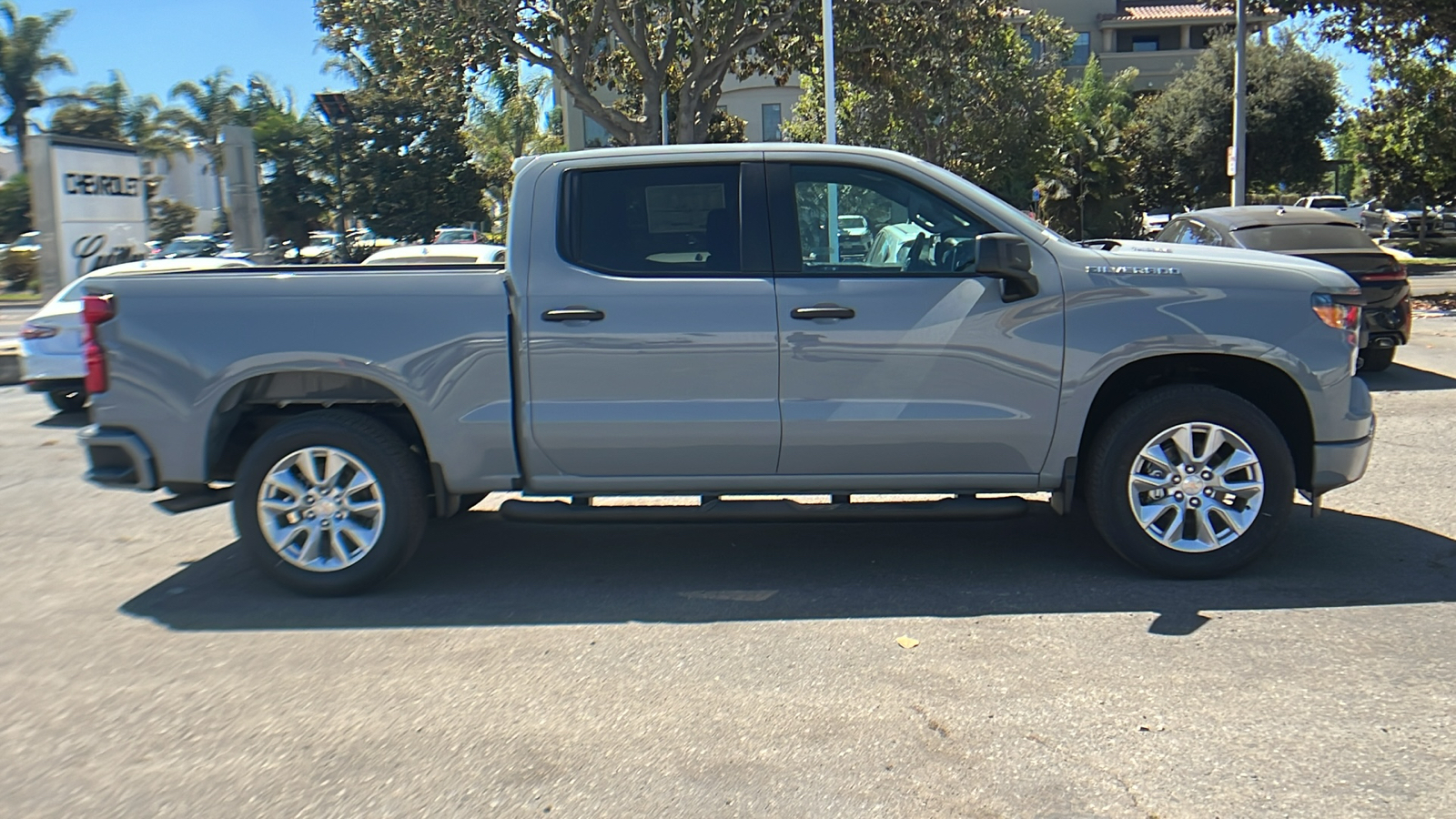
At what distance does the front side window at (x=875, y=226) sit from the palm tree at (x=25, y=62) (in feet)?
174

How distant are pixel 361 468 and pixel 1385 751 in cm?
420

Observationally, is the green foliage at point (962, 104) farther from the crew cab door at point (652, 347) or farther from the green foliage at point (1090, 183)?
the crew cab door at point (652, 347)

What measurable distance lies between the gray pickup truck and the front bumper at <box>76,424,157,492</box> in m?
0.02

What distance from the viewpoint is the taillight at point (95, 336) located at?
568cm

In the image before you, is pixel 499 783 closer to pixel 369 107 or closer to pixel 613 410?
pixel 613 410

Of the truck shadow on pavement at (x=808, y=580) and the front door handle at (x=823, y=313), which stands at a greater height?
the front door handle at (x=823, y=313)

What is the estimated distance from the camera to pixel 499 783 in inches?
152

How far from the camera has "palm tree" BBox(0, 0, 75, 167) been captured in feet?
161

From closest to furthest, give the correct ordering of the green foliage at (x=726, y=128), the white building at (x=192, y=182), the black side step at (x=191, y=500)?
1. the black side step at (x=191, y=500)
2. the green foliage at (x=726, y=128)
3. the white building at (x=192, y=182)

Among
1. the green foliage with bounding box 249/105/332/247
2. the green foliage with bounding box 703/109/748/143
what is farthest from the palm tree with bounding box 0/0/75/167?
the green foliage with bounding box 703/109/748/143

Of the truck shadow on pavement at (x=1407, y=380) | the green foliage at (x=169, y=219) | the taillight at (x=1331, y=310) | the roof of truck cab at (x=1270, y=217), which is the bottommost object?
the truck shadow on pavement at (x=1407, y=380)

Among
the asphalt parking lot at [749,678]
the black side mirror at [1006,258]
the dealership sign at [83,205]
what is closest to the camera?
the asphalt parking lot at [749,678]

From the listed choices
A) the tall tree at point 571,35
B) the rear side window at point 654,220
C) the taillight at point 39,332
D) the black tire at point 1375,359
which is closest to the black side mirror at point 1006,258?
the rear side window at point 654,220

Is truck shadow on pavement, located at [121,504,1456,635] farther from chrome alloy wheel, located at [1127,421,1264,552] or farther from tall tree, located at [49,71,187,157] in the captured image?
tall tree, located at [49,71,187,157]
